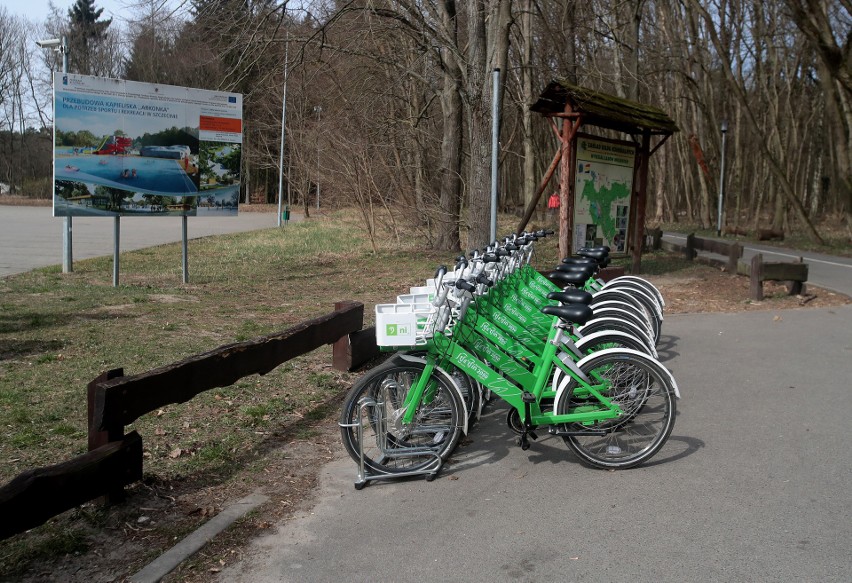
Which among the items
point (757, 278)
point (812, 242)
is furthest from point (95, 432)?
point (812, 242)

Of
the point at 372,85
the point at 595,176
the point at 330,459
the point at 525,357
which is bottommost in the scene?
the point at 330,459

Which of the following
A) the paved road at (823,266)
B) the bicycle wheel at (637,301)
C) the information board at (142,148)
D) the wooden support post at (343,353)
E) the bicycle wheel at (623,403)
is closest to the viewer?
the bicycle wheel at (623,403)

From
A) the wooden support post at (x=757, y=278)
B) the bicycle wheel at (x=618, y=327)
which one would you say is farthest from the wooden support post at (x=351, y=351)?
the wooden support post at (x=757, y=278)

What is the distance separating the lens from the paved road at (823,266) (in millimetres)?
14002

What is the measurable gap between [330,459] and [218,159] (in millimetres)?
10041

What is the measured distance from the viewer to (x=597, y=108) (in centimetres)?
1261

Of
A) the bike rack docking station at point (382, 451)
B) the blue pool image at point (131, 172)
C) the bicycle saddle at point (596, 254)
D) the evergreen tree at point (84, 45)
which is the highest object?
the evergreen tree at point (84, 45)

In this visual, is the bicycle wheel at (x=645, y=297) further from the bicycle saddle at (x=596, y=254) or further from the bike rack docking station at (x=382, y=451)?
the bike rack docking station at (x=382, y=451)

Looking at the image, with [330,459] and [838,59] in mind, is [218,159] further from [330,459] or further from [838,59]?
[838,59]

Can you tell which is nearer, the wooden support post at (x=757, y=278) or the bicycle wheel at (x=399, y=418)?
the bicycle wheel at (x=399, y=418)

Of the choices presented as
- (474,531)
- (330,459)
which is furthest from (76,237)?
(474,531)

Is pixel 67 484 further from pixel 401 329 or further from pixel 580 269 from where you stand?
pixel 580 269

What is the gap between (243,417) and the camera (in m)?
6.15

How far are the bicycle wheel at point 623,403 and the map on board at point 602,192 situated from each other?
27.0ft
